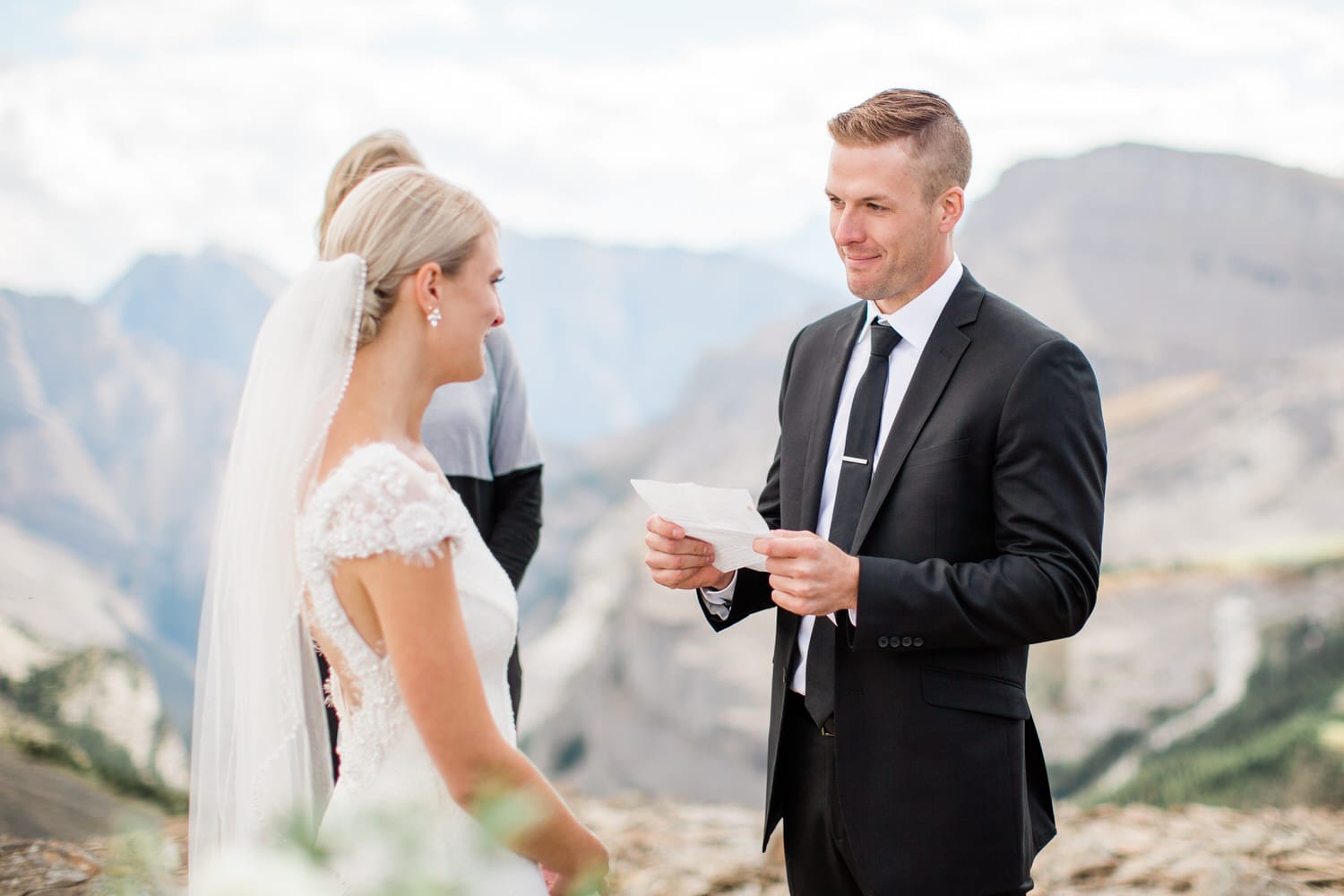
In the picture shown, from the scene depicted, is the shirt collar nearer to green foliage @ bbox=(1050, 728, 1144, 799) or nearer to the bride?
the bride

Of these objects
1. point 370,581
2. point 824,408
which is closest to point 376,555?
point 370,581

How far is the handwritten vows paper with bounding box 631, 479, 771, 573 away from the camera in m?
2.28

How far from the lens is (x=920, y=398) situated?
2.38m

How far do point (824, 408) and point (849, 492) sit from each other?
29cm

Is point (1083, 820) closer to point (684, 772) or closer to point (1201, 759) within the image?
point (1201, 759)

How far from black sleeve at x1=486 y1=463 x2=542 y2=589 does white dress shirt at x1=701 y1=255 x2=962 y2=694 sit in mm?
1412

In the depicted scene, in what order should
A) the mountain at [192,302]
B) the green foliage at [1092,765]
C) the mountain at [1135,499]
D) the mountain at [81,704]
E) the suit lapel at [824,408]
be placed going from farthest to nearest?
the mountain at [192,302] < the mountain at [1135,499] < the green foliage at [1092,765] < the mountain at [81,704] < the suit lapel at [824,408]

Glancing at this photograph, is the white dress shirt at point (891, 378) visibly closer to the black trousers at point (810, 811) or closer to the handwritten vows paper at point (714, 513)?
the black trousers at point (810, 811)

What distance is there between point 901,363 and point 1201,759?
41.3 feet

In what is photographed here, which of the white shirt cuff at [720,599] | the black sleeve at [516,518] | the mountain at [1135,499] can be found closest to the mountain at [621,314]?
the mountain at [1135,499]

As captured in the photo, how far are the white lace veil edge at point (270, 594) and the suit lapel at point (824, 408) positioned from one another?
3.80 ft

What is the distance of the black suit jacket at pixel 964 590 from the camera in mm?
2213

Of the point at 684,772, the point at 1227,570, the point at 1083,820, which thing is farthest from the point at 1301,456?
the point at 1083,820

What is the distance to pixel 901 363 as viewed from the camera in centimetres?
253
